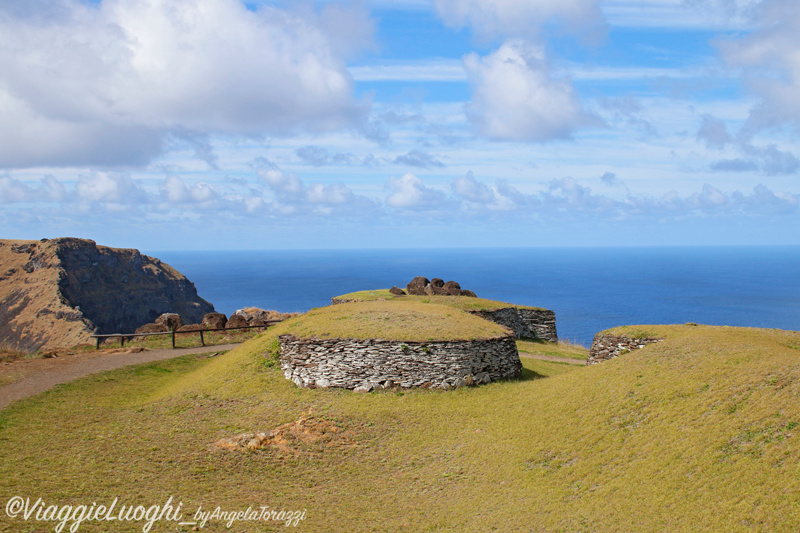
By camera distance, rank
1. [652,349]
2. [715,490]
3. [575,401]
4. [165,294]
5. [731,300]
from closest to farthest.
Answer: [715,490] → [575,401] → [652,349] → [731,300] → [165,294]

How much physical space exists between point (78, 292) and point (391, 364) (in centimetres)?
13801

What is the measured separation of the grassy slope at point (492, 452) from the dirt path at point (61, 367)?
254 cm

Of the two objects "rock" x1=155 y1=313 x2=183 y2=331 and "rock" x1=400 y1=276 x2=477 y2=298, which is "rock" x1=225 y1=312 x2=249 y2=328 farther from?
"rock" x1=400 y1=276 x2=477 y2=298

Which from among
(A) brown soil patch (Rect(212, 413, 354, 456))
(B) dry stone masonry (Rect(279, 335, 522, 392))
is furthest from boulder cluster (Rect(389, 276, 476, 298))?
(A) brown soil patch (Rect(212, 413, 354, 456))

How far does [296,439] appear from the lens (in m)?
15.0

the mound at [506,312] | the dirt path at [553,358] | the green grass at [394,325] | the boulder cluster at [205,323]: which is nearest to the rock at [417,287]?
the mound at [506,312]

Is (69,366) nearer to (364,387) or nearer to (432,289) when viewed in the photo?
(364,387)

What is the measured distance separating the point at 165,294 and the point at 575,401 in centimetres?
15621

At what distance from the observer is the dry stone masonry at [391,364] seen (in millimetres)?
18859

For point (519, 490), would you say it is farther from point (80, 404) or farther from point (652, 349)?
point (80, 404)

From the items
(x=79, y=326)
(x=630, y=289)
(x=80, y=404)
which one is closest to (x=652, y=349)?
(x=80, y=404)

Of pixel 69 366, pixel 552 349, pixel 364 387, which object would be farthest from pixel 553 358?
pixel 69 366

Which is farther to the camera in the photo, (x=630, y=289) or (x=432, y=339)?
(x=630, y=289)

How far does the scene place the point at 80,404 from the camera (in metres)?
18.7
